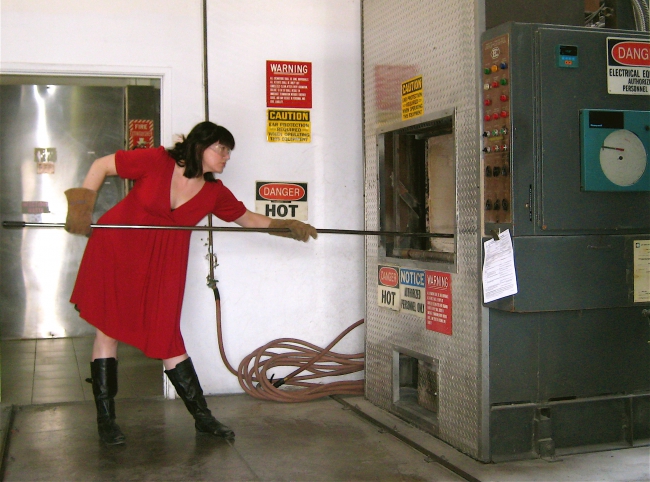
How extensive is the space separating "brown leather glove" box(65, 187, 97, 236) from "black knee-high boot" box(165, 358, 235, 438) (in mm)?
860

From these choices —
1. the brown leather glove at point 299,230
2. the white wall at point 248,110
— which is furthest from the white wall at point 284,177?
the brown leather glove at point 299,230

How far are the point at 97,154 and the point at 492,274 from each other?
4.63 metres

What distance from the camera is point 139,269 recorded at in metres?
3.43

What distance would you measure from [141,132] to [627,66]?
3701mm

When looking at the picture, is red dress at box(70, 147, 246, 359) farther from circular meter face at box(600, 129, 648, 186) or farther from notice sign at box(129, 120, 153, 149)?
circular meter face at box(600, 129, 648, 186)

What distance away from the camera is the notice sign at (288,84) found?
448cm

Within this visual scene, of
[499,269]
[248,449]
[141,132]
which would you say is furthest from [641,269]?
[141,132]

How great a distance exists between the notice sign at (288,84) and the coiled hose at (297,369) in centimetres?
135

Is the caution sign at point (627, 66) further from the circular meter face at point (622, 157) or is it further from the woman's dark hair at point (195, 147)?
the woman's dark hair at point (195, 147)

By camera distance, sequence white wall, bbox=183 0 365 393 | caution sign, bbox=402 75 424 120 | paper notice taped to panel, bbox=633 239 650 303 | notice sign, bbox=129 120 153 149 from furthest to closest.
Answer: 1. notice sign, bbox=129 120 153 149
2. white wall, bbox=183 0 365 393
3. caution sign, bbox=402 75 424 120
4. paper notice taped to panel, bbox=633 239 650 303

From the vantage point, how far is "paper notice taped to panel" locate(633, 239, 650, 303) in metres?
3.19

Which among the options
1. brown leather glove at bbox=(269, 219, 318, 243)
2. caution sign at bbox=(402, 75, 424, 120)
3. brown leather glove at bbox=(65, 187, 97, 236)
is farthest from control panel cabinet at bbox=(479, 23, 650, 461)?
brown leather glove at bbox=(65, 187, 97, 236)

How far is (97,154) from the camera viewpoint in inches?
253

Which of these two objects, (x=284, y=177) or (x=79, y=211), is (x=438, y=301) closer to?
(x=284, y=177)
